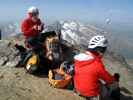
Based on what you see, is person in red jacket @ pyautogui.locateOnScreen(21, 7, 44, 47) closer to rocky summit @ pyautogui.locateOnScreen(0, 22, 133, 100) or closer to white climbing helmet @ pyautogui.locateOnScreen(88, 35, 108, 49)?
rocky summit @ pyautogui.locateOnScreen(0, 22, 133, 100)

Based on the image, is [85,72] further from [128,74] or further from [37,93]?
[128,74]

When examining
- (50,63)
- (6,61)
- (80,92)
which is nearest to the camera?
(80,92)

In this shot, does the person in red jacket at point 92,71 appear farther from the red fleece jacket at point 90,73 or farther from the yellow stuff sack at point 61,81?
the yellow stuff sack at point 61,81

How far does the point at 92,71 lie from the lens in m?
14.8

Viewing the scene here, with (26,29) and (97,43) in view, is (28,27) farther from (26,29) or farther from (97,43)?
(97,43)

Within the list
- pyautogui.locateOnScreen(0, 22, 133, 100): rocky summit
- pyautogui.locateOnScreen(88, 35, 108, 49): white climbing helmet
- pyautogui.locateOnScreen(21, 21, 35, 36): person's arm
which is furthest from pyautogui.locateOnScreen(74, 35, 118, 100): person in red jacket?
pyautogui.locateOnScreen(21, 21, 35, 36): person's arm

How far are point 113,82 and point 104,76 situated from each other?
1321mm

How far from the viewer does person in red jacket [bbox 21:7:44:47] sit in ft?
66.5

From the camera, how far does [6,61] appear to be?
22.2m

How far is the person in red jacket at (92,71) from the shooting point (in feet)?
48.3

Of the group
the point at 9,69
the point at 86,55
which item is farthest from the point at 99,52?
the point at 9,69

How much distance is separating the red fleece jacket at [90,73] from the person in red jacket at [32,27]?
5756 millimetres

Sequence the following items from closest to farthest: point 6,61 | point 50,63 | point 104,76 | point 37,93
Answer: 1. point 104,76
2. point 37,93
3. point 50,63
4. point 6,61

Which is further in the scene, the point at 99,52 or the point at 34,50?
the point at 34,50
